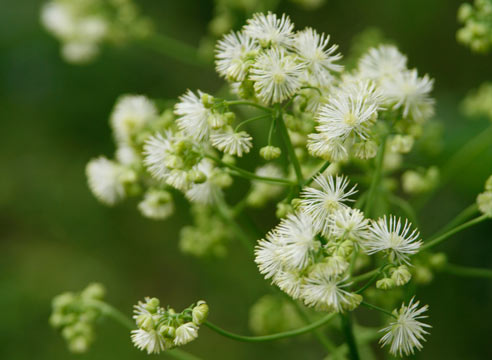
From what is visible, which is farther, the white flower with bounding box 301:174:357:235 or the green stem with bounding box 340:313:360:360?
the green stem with bounding box 340:313:360:360

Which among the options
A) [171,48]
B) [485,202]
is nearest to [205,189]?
[485,202]

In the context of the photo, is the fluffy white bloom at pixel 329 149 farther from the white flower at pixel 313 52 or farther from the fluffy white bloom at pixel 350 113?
the white flower at pixel 313 52

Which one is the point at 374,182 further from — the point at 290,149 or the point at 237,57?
the point at 237,57

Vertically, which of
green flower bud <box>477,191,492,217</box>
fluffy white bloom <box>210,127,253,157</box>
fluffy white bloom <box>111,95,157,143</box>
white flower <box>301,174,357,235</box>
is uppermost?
fluffy white bloom <box>111,95,157,143</box>

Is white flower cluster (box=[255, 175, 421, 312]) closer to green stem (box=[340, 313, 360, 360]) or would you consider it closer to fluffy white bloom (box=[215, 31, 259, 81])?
green stem (box=[340, 313, 360, 360])

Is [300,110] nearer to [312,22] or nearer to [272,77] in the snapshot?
[272,77]

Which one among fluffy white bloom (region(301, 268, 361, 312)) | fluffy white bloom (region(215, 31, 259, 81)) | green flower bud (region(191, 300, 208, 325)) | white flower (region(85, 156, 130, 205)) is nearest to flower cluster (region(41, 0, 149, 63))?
white flower (region(85, 156, 130, 205))
